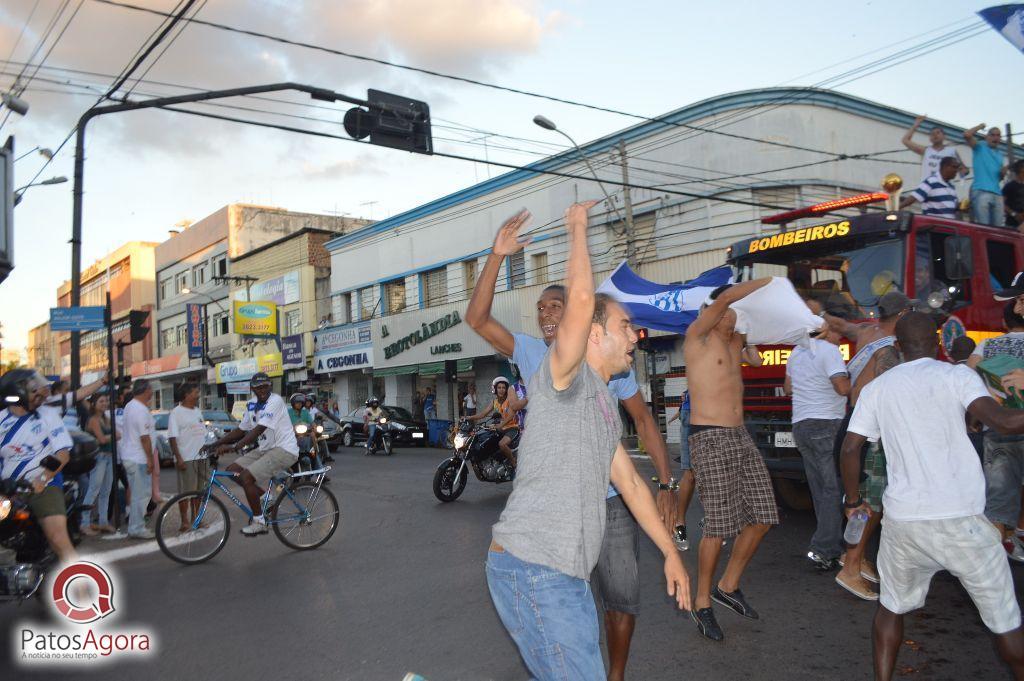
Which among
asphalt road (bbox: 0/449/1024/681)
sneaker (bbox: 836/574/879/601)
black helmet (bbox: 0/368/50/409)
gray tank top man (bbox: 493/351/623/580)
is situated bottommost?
asphalt road (bbox: 0/449/1024/681)

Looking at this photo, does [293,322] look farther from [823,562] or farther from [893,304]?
[893,304]

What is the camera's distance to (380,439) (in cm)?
2203

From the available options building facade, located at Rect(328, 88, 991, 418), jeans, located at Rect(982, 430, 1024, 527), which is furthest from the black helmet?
building facade, located at Rect(328, 88, 991, 418)

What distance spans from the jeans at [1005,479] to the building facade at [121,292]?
53548 millimetres

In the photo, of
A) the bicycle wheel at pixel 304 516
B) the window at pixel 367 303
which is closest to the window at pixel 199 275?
the window at pixel 367 303

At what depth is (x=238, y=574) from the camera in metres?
7.31

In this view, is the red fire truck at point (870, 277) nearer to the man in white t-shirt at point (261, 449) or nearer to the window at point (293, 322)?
the man in white t-shirt at point (261, 449)

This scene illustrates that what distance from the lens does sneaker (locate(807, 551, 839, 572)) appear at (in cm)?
612

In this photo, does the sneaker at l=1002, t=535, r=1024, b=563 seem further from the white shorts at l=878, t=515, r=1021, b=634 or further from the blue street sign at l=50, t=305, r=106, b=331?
the blue street sign at l=50, t=305, r=106, b=331

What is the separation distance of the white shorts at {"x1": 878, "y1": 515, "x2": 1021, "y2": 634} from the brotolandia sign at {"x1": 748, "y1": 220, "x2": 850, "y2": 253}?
5226 millimetres

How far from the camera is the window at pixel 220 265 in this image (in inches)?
1752

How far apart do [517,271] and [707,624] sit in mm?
22841

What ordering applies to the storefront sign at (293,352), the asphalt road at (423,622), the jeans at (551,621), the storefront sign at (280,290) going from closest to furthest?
the jeans at (551,621) < the asphalt road at (423,622) < the storefront sign at (293,352) < the storefront sign at (280,290)

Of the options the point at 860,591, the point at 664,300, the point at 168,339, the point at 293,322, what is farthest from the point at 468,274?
the point at 168,339
